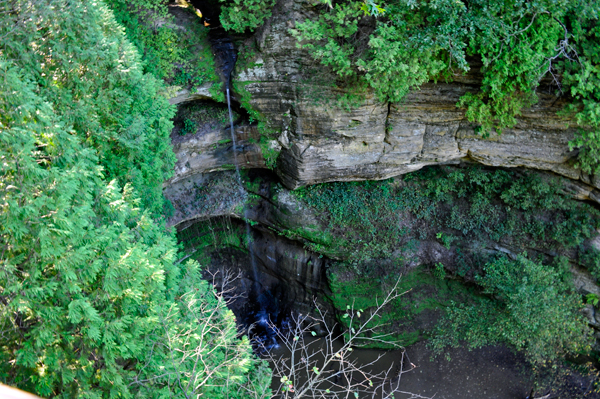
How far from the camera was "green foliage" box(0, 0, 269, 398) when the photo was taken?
15.8ft

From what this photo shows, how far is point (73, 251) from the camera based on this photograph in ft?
16.2

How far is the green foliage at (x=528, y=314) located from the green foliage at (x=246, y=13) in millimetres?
10290

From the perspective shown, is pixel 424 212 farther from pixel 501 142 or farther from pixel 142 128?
pixel 142 128

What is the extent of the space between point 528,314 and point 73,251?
449 inches

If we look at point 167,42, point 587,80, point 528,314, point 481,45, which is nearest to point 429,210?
point 528,314

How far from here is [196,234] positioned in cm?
1501

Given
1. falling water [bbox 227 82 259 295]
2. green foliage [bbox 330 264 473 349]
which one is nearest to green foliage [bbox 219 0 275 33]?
falling water [bbox 227 82 259 295]

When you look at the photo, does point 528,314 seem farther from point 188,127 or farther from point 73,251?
point 188,127

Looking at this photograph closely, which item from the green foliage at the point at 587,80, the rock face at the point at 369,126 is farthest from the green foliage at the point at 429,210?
the green foliage at the point at 587,80

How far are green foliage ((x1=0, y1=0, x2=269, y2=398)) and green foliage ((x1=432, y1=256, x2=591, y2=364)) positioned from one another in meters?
8.24

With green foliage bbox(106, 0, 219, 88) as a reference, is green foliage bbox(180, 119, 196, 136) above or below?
below

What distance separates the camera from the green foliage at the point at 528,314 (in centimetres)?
1086

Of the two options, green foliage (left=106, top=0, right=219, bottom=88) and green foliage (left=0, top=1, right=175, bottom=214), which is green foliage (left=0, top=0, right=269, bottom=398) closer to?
green foliage (left=0, top=1, right=175, bottom=214)

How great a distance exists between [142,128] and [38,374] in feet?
14.7
